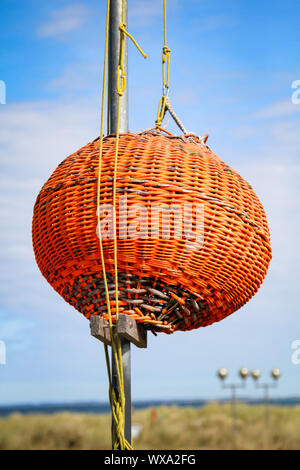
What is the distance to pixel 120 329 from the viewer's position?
124 centimetres

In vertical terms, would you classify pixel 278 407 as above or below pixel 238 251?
below

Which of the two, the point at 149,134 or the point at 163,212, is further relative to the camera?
the point at 149,134

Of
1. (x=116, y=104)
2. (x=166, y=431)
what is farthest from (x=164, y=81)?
(x=166, y=431)

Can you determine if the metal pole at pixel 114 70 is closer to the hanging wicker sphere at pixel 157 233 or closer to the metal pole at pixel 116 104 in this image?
the metal pole at pixel 116 104

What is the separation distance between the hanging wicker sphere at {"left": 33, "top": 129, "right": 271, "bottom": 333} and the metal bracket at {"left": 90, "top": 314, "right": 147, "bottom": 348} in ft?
0.06

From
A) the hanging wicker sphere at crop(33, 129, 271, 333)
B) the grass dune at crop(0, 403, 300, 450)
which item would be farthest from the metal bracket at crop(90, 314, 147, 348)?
the grass dune at crop(0, 403, 300, 450)

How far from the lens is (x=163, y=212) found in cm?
122

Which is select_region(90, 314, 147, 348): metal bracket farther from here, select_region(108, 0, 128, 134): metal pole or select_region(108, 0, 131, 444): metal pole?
select_region(108, 0, 128, 134): metal pole

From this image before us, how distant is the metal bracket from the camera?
1240 millimetres

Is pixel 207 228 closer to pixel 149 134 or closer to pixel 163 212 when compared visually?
pixel 163 212

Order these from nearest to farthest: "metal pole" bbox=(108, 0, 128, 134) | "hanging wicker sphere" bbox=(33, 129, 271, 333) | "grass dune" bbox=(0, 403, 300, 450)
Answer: "hanging wicker sphere" bbox=(33, 129, 271, 333), "metal pole" bbox=(108, 0, 128, 134), "grass dune" bbox=(0, 403, 300, 450)
